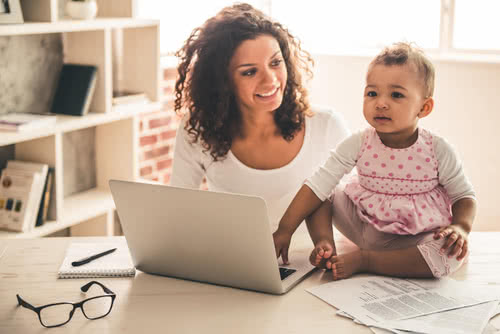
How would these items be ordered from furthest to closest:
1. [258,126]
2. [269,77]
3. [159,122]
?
[159,122], [258,126], [269,77]

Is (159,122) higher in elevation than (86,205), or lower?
higher

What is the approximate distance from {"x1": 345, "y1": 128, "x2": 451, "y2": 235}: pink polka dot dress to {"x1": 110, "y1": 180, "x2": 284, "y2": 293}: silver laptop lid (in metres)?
0.40

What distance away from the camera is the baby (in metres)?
1.57

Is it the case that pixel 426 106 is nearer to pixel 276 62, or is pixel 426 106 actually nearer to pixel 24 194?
pixel 276 62

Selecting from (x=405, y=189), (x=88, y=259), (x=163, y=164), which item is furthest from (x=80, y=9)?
(x=405, y=189)

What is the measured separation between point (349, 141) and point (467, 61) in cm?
216

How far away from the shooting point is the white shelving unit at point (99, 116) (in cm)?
266

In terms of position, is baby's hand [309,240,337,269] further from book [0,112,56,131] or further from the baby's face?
book [0,112,56,131]

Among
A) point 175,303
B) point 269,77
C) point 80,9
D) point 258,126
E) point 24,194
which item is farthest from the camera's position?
point 80,9

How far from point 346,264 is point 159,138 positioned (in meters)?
2.43

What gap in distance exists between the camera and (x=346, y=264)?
145 centimetres

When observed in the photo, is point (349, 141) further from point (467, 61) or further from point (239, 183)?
point (467, 61)

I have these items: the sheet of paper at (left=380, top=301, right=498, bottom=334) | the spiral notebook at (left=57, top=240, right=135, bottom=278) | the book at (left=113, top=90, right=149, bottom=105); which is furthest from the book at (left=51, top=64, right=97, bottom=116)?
the sheet of paper at (left=380, top=301, right=498, bottom=334)

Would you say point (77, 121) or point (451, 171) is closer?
point (451, 171)
